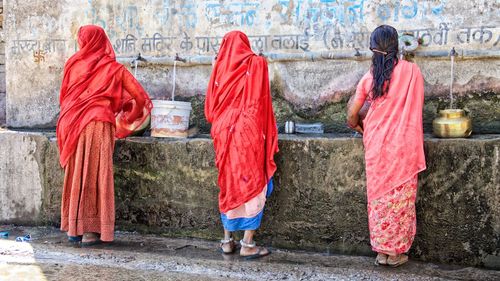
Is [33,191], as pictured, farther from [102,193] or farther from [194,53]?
[194,53]

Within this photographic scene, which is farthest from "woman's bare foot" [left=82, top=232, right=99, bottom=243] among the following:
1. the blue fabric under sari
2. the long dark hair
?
the long dark hair

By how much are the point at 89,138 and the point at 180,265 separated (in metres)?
1.23

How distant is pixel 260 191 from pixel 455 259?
1391 mm

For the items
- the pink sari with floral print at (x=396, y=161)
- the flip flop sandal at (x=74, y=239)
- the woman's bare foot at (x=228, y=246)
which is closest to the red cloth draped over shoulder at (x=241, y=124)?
the woman's bare foot at (x=228, y=246)

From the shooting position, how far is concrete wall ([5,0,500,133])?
4918 millimetres

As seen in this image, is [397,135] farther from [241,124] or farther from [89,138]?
[89,138]

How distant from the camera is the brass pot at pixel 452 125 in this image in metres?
4.38

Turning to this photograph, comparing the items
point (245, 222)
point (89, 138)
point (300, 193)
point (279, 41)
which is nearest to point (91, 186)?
point (89, 138)

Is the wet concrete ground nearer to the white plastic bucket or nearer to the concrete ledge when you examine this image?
the concrete ledge

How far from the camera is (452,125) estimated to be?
438 cm

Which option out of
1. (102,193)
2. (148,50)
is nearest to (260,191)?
(102,193)

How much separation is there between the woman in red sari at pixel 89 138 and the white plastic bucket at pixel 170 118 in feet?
1.28

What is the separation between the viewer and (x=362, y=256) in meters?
4.53

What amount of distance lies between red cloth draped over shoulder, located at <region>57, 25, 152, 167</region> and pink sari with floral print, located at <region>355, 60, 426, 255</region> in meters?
2.02
